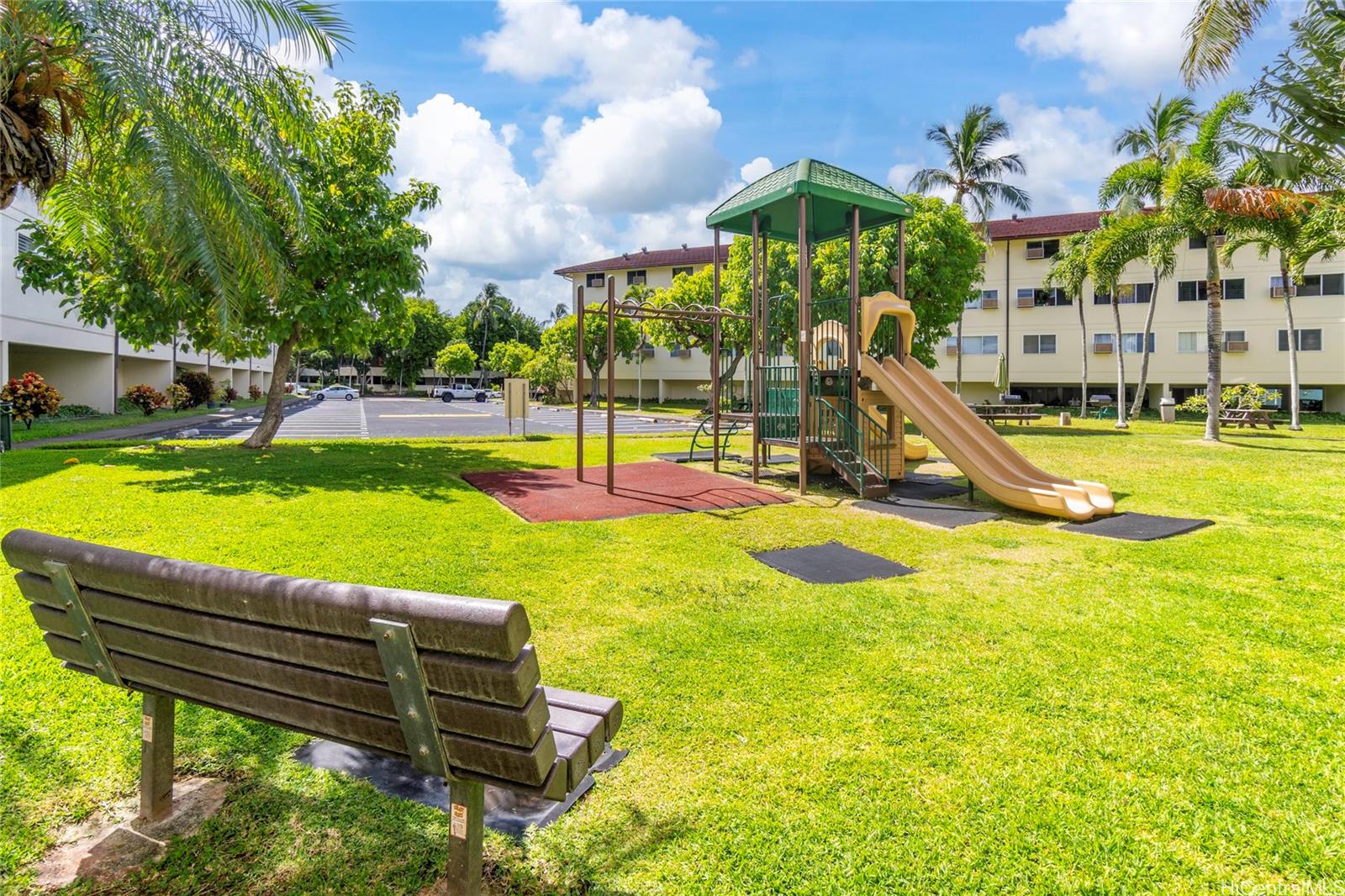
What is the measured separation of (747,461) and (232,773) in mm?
12197

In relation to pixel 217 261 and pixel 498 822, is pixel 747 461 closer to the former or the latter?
pixel 217 261

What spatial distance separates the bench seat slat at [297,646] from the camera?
1791 millimetres

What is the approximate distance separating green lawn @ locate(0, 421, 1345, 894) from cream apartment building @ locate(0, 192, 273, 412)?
14.4 m

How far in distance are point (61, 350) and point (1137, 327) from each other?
165 feet

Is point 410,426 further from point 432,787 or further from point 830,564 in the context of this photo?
point 432,787

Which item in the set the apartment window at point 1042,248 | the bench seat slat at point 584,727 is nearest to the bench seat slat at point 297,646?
the bench seat slat at point 584,727

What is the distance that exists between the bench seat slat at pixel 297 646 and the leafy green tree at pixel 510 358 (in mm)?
61054

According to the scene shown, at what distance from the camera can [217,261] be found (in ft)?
Answer: 24.7

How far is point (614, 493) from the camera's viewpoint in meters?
10.3

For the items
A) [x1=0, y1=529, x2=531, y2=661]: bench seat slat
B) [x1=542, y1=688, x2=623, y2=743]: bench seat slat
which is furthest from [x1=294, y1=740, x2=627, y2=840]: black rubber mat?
[x1=0, y1=529, x2=531, y2=661]: bench seat slat

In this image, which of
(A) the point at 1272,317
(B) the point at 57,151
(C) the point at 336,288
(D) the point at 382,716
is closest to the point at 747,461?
(C) the point at 336,288

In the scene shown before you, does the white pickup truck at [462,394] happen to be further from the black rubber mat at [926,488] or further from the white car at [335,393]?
the black rubber mat at [926,488]

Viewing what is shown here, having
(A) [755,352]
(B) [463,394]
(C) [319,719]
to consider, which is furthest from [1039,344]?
(B) [463,394]

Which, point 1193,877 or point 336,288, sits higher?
point 336,288
